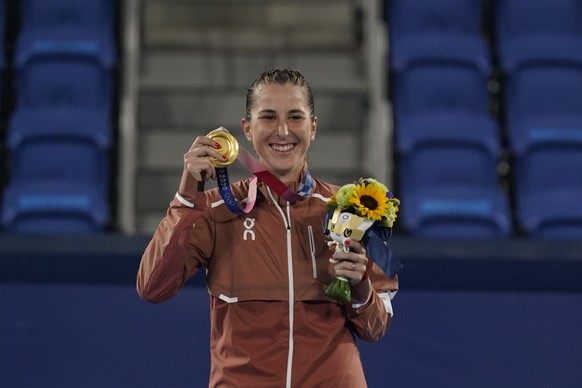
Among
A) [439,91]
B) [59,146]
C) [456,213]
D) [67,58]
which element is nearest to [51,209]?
[59,146]

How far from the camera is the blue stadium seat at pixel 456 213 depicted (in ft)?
15.9

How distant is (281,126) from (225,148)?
148 mm

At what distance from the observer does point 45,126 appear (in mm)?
5199

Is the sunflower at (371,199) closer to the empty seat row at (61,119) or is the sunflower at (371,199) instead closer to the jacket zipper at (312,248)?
the jacket zipper at (312,248)

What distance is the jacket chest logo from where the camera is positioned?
2.03 meters

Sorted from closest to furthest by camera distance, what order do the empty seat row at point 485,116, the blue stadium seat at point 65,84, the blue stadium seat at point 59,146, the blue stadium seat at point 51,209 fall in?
1. the blue stadium seat at point 51,209
2. the empty seat row at point 485,116
3. the blue stadium seat at point 59,146
4. the blue stadium seat at point 65,84

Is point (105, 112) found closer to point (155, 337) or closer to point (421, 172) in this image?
point (421, 172)

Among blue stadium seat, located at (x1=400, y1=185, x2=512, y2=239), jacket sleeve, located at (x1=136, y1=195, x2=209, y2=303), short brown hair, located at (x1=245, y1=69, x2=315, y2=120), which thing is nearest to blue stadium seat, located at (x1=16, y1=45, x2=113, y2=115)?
blue stadium seat, located at (x1=400, y1=185, x2=512, y2=239)

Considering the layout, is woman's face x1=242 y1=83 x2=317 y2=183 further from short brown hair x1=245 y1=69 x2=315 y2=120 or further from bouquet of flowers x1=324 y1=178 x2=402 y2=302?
bouquet of flowers x1=324 y1=178 x2=402 y2=302

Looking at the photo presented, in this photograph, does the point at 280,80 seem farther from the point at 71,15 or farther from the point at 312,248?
the point at 71,15

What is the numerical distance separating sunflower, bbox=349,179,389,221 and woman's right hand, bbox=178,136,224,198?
283mm

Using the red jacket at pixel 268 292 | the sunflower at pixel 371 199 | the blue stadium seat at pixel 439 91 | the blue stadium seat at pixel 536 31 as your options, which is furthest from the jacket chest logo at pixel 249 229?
the blue stadium seat at pixel 536 31

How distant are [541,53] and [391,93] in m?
0.87

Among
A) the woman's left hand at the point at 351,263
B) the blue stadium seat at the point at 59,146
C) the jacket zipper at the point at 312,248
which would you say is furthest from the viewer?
the blue stadium seat at the point at 59,146
